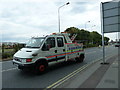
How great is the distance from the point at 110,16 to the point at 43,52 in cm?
627

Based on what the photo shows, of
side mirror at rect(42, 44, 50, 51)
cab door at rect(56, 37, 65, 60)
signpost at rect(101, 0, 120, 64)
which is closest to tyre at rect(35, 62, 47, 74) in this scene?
side mirror at rect(42, 44, 50, 51)

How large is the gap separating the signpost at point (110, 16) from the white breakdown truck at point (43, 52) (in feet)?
10.5

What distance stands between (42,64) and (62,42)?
2.21 m

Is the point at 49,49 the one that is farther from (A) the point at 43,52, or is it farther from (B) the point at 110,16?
(B) the point at 110,16

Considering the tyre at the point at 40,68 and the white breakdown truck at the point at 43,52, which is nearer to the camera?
the white breakdown truck at the point at 43,52

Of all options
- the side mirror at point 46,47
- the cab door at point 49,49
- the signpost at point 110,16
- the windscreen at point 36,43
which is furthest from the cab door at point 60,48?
the signpost at point 110,16

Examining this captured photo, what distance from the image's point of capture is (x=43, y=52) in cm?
516

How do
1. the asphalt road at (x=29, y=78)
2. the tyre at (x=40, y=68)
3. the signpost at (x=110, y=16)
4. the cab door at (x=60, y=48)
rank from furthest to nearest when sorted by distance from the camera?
the signpost at (x=110, y=16), the cab door at (x=60, y=48), the tyre at (x=40, y=68), the asphalt road at (x=29, y=78)

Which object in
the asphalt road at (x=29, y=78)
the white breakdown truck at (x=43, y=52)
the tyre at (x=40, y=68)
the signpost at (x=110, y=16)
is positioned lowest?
the asphalt road at (x=29, y=78)

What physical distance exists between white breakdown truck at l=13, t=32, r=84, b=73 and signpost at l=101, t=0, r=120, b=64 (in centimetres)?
320

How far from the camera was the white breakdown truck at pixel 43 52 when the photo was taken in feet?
15.4

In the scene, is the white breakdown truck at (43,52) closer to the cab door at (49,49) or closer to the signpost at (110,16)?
the cab door at (49,49)

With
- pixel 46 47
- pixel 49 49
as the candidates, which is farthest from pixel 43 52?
pixel 49 49

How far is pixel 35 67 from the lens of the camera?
4.88 m
